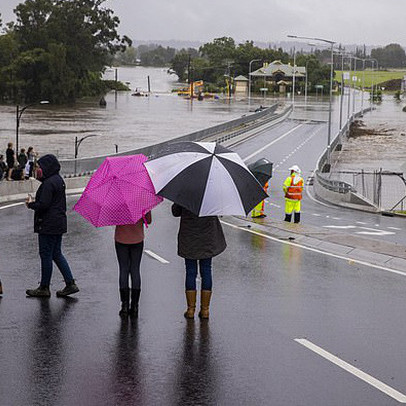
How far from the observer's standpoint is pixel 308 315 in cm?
1066

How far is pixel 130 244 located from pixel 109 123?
10168 centimetres

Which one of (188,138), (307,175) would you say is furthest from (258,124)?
(307,175)

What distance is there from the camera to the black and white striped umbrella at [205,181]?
9.75m

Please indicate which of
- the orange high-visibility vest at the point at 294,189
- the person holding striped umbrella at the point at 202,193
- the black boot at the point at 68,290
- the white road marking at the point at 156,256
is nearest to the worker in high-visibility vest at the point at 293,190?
the orange high-visibility vest at the point at 294,189

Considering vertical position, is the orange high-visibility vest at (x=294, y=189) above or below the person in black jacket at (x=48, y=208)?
below

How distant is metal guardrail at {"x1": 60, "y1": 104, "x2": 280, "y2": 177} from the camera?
3609cm

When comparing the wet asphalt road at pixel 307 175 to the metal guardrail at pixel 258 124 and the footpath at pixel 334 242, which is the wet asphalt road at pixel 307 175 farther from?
the footpath at pixel 334 242

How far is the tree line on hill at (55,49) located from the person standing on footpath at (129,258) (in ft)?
442

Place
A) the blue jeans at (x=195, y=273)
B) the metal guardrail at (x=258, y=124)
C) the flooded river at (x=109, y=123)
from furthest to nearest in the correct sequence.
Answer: the flooded river at (x=109, y=123) < the metal guardrail at (x=258, y=124) < the blue jeans at (x=195, y=273)

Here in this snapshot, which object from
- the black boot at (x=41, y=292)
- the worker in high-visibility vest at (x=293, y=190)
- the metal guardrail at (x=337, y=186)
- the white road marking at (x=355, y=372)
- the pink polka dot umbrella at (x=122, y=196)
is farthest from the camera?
the metal guardrail at (x=337, y=186)

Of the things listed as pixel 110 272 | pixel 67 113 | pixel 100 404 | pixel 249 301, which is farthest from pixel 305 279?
pixel 67 113

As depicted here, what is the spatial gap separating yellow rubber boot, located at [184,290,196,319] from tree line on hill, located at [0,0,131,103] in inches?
5320

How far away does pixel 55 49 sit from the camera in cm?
14212

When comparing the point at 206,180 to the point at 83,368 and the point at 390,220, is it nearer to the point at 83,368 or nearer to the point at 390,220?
the point at 83,368
